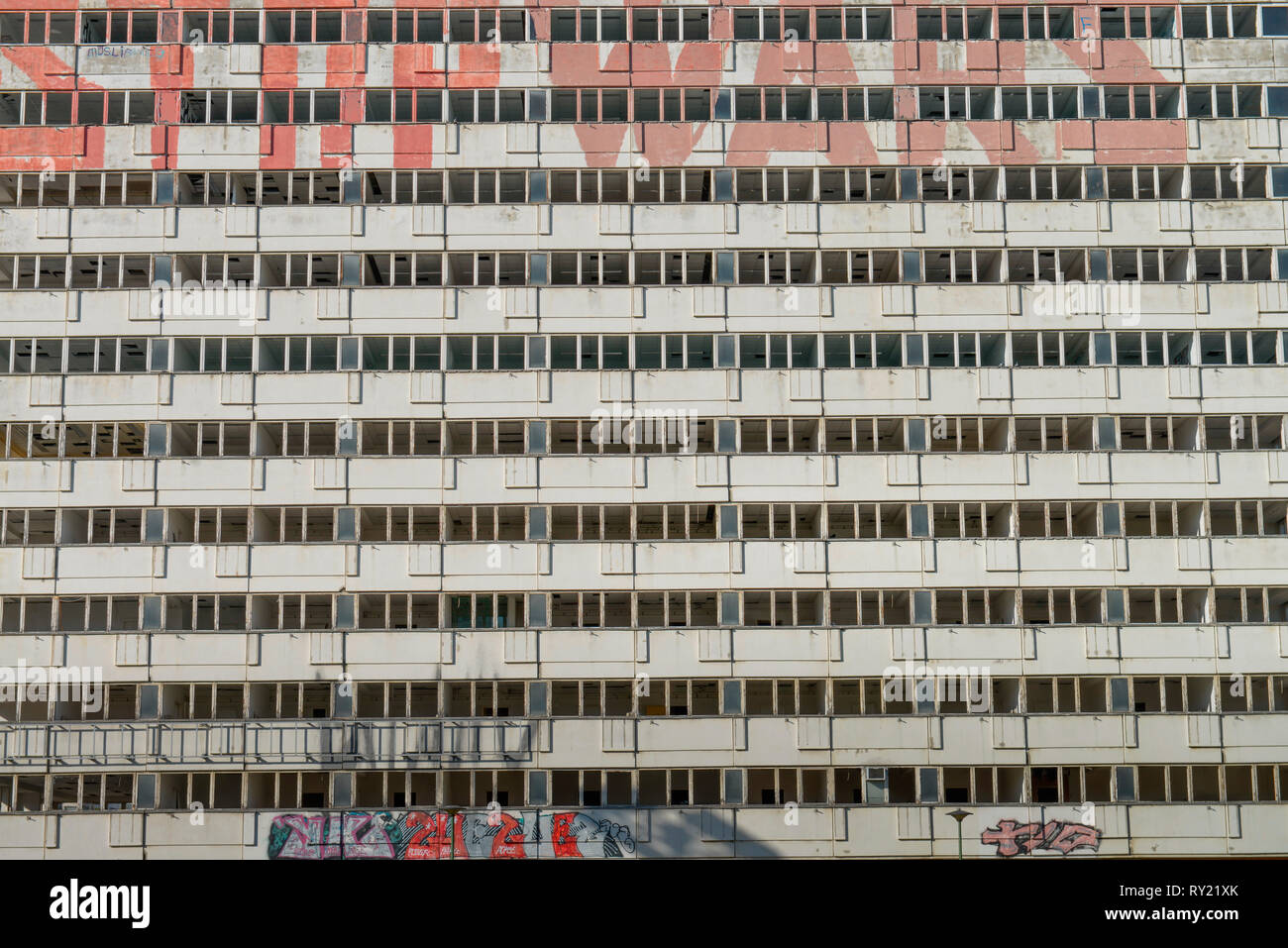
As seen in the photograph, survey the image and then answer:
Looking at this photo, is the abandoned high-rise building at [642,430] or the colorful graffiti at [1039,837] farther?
the abandoned high-rise building at [642,430]

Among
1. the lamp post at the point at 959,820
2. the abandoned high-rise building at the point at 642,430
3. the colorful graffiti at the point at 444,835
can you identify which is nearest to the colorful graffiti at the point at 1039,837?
the abandoned high-rise building at the point at 642,430

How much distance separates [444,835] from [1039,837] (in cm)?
1934

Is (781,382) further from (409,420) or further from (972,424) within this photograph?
(409,420)

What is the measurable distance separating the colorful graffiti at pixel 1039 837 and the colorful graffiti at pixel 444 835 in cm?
1195

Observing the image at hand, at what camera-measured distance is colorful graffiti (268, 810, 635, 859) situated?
4938cm

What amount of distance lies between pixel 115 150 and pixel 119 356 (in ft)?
24.5

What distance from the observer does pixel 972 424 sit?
53312 mm

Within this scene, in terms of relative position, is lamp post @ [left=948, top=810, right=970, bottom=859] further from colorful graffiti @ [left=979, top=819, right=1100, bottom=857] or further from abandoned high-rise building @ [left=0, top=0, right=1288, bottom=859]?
colorful graffiti @ [left=979, top=819, right=1100, bottom=857]

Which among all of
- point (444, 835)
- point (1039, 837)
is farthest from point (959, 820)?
point (444, 835)

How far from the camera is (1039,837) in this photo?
163 ft

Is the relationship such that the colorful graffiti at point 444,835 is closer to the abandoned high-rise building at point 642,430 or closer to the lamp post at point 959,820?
the abandoned high-rise building at point 642,430

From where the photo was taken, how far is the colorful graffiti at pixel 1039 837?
163 feet

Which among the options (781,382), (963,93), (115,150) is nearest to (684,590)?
(781,382)

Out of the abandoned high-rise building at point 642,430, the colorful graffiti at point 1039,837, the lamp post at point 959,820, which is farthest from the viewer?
the abandoned high-rise building at point 642,430
